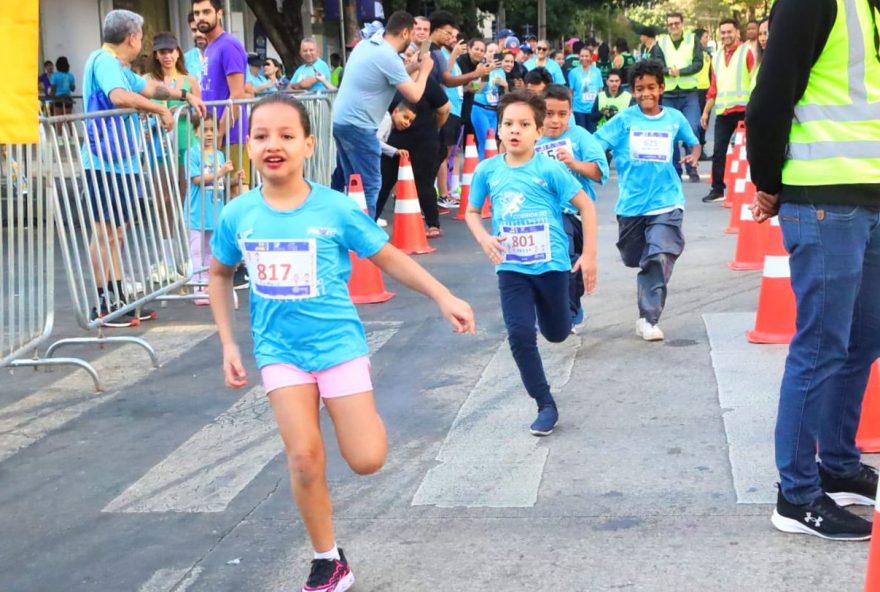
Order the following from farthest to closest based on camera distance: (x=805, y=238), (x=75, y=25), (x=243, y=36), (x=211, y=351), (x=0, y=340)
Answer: (x=243, y=36)
(x=75, y=25)
(x=211, y=351)
(x=0, y=340)
(x=805, y=238)

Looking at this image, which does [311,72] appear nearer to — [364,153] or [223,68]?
[364,153]

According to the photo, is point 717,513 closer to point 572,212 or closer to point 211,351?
point 572,212

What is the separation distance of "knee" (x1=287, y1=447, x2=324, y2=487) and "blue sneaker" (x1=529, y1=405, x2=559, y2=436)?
1.86m

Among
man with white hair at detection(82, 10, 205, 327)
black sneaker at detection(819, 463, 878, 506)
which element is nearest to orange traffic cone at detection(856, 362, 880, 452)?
black sneaker at detection(819, 463, 878, 506)

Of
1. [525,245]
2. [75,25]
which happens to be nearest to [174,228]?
[525,245]

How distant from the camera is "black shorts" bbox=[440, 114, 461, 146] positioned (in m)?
13.5

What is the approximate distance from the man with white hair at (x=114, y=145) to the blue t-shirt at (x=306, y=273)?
3675 millimetres

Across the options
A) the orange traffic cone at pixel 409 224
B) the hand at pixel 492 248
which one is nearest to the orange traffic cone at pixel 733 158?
the orange traffic cone at pixel 409 224

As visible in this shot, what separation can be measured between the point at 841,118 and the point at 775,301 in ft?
9.96

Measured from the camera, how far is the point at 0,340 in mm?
6312

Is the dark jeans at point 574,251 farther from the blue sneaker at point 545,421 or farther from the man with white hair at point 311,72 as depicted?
the man with white hair at point 311,72

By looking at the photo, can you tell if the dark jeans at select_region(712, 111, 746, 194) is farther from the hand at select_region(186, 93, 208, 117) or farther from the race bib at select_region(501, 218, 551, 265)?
the race bib at select_region(501, 218, 551, 265)

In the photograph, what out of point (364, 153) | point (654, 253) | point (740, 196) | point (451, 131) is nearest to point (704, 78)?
point (451, 131)

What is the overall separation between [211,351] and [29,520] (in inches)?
110
